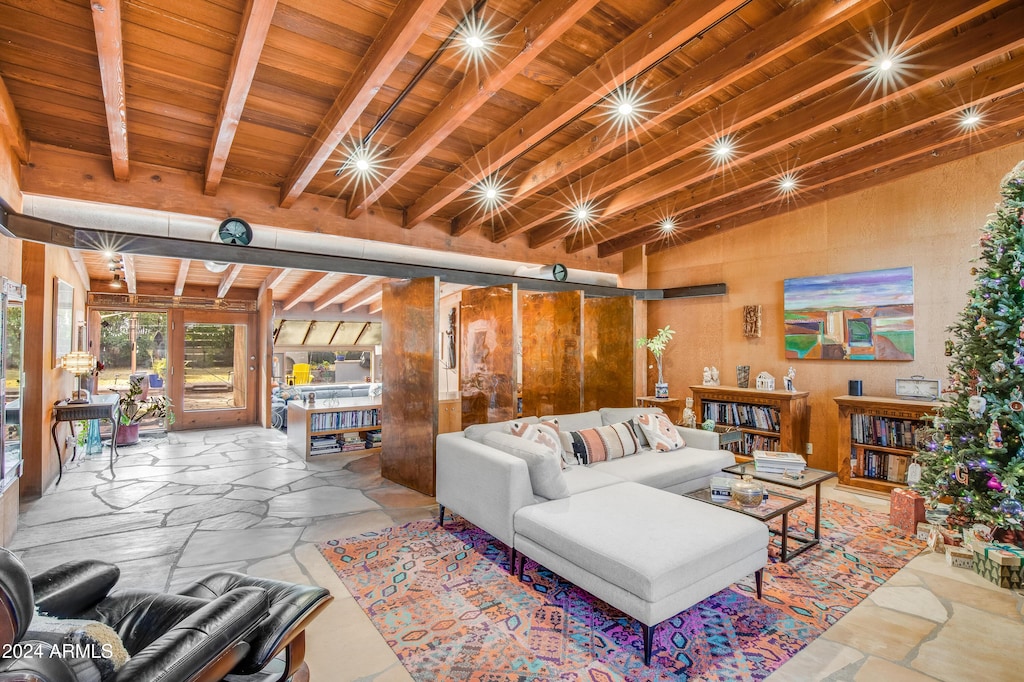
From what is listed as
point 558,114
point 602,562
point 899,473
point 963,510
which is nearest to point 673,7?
point 558,114

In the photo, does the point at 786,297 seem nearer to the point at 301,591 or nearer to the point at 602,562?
the point at 602,562

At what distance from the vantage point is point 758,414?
565cm

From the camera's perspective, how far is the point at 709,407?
20.1 ft

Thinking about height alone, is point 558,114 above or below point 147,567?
above

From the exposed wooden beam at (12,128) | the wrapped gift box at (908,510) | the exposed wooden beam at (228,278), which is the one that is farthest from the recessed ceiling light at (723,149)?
the exposed wooden beam at (228,278)

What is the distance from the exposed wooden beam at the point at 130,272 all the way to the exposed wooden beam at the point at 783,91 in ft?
18.3

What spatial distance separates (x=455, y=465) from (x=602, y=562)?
1.55 metres

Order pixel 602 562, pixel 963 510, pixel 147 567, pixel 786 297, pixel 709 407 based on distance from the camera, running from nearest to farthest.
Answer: pixel 602 562
pixel 147 567
pixel 963 510
pixel 786 297
pixel 709 407

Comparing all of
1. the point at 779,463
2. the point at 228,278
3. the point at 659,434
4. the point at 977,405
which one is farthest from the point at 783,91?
the point at 228,278

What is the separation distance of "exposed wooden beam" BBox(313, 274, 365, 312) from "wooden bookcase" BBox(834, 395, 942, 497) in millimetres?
6340

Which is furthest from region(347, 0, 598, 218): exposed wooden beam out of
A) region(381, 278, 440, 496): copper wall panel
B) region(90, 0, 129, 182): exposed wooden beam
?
region(90, 0, 129, 182): exposed wooden beam

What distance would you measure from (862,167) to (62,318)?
8732 mm

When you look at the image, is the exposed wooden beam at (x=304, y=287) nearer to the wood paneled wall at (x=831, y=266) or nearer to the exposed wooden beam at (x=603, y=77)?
the exposed wooden beam at (x=603, y=77)

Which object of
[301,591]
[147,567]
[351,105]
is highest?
[351,105]
